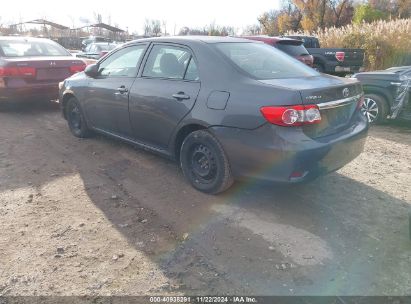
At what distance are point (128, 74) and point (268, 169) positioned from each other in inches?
90.9

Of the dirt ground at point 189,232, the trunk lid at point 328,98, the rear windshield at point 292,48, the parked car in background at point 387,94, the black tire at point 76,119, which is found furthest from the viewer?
A: the rear windshield at point 292,48

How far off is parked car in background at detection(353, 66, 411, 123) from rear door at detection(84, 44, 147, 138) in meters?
4.34

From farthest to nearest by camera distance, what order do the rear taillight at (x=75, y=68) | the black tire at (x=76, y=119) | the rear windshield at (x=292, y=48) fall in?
the rear windshield at (x=292, y=48) → the rear taillight at (x=75, y=68) → the black tire at (x=76, y=119)

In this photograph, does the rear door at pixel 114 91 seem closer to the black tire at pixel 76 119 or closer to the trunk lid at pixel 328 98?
the black tire at pixel 76 119

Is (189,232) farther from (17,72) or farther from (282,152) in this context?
(17,72)

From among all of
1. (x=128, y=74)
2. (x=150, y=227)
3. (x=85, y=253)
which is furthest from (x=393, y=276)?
(x=128, y=74)

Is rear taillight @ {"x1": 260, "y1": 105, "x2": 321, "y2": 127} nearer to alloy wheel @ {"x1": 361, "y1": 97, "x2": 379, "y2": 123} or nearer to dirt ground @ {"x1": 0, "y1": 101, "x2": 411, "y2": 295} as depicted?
dirt ground @ {"x1": 0, "y1": 101, "x2": 411, "y2": 295}

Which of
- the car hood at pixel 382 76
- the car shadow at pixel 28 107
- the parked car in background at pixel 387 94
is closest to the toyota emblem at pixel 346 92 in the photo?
the parked car in background at pixel 387 94

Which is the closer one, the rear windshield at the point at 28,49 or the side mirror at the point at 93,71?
the side mirror at the point at 93,71

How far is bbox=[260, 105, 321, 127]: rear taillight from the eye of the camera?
3.16 m

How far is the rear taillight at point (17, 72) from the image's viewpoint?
6922 mm

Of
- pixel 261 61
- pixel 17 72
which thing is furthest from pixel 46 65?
pixel 261 61

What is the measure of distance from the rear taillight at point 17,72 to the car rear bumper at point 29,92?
8.8 inches

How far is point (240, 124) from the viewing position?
3.39m
